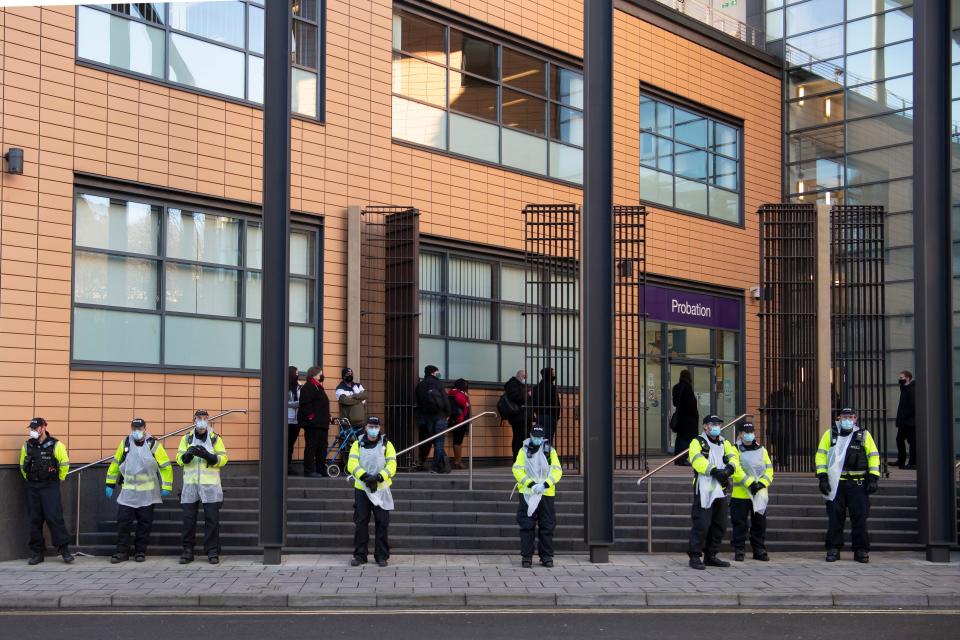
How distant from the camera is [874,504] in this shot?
663 inches

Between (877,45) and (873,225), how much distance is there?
9.67 meters

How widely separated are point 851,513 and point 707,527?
1984mm

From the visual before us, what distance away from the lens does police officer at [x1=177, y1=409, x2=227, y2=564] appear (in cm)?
1438

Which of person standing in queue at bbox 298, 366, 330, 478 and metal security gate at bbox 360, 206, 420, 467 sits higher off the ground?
metal security gate at bbox 360, 206, 420, 467

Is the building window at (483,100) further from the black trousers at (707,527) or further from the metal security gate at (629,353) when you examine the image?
the black trousers at (707,527)

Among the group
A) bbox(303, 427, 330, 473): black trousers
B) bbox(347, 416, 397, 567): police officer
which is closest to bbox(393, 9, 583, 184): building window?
bbox(303, 427, 330, 473): black trousers

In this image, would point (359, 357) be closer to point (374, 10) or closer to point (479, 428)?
point (479, 428)

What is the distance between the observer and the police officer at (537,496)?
46.1 feet

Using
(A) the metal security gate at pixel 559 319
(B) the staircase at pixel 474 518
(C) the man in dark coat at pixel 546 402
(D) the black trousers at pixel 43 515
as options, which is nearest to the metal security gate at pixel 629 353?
(A) the metal security gate at pixel 559 319

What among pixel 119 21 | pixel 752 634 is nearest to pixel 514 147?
pixel 119 21

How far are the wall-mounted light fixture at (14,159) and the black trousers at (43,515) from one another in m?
4.18

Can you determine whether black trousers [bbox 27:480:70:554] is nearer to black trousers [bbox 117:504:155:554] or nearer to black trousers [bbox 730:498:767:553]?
black trousers [bbox 117:504:155:554]

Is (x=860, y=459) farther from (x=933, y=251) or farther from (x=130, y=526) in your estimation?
(x=130, y=526)

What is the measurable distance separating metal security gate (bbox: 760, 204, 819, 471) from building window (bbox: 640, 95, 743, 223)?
515cm
